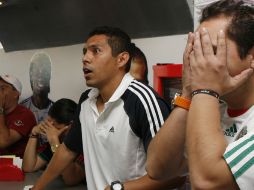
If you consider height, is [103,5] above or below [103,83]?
above

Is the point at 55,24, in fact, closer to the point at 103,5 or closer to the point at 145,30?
the point at 103,5

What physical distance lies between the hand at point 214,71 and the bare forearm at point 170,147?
13cm

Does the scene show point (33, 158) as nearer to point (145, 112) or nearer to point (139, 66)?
point (139, 66)

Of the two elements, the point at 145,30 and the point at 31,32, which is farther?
the point at 31,32

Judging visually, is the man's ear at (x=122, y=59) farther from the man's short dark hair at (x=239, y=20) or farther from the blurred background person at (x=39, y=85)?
the blurred background person at (x=39, y=85)

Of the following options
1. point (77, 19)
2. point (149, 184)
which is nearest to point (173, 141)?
point (149, 184)

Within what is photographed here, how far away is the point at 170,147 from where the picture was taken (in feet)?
2.79

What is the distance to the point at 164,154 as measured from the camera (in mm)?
869

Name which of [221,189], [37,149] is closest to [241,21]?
[221,189]

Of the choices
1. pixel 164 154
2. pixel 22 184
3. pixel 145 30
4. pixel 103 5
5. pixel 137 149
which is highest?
pixel 103 5

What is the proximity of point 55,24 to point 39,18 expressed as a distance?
0.17m

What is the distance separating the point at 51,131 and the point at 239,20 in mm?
1529

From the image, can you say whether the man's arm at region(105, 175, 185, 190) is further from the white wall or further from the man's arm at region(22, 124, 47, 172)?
the man's arm at region(22, 124, 47, 172)

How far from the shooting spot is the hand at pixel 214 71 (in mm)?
701
